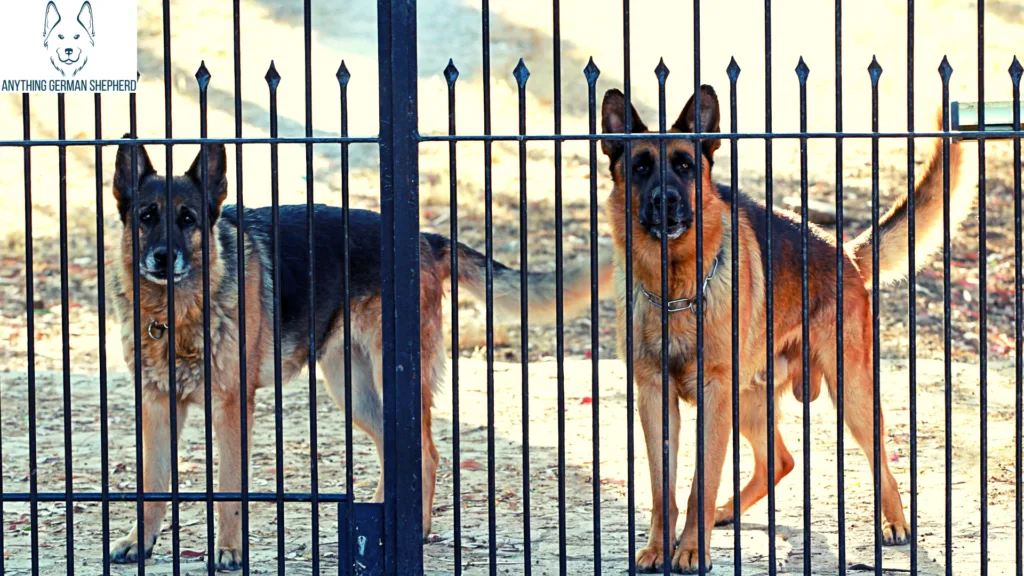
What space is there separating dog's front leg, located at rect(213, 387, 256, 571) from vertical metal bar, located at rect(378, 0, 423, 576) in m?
1.53

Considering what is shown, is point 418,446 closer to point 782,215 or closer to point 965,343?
point 782,215

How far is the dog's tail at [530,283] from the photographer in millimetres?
6602

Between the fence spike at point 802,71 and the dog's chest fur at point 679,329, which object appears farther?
the dog's chest fur at point 679,329

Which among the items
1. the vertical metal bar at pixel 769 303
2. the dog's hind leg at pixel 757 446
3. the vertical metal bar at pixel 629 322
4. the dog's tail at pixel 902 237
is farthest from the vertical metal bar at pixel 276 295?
the dog's tail at pixel 902 237

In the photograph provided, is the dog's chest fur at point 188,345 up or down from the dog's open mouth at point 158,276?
down

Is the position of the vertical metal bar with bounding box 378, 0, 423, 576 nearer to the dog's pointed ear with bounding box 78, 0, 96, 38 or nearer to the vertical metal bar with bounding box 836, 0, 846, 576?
the dog's pointed ear with bounding box 78, 0, 96, 38

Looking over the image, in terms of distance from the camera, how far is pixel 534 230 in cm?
1318

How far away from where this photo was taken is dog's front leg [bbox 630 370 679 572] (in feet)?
18.5

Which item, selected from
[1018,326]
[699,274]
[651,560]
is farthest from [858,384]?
[699,274]

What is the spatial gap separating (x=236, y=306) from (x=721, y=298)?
8.20 feet

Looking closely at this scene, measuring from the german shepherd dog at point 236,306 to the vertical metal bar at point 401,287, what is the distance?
1.20m

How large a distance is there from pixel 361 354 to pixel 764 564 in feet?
9.11

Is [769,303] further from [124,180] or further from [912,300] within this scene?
[124,180]

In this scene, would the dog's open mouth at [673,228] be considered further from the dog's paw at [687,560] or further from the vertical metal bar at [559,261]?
the dog's paw at [687,560]
